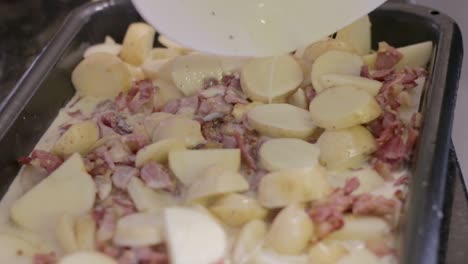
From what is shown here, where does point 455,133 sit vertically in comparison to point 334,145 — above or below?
below

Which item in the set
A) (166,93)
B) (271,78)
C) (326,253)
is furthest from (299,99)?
(326,253)

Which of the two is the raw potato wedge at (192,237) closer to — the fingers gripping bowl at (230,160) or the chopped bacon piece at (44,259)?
the fingers gripping bowl at (230,160)

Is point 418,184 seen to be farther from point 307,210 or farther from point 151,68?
point 151,68

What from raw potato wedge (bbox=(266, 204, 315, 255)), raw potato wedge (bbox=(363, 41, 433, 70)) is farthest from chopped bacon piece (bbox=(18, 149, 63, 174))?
raw potato wedge (bbox=(363, 41, 433, 70))

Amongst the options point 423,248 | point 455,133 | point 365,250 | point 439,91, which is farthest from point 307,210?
point 455,133

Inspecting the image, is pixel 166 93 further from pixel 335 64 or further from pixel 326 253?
pixel 326 253

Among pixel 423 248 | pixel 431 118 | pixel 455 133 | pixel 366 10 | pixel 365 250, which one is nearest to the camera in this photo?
pixel 423 248

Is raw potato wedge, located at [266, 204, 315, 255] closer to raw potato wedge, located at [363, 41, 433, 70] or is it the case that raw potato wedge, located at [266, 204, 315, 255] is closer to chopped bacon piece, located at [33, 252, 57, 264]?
chopped bacon piece, located at [33, 252, 57, 264]
